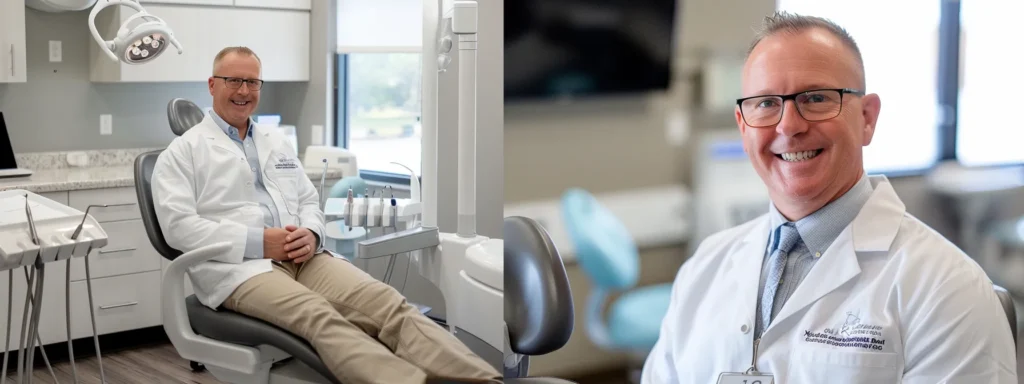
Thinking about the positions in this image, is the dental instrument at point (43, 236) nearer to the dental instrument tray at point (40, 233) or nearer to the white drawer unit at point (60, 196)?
the dental instrument tray at point (40, 233)

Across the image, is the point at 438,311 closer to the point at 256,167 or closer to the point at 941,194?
the point at 256,167

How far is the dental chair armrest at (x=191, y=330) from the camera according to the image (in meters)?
2.20

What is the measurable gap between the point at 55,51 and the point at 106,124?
34cm

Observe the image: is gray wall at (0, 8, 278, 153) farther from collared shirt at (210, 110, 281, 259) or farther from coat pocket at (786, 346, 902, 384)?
coat pocket at (786, 346, 902, 384)

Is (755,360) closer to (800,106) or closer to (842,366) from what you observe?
(842,366)

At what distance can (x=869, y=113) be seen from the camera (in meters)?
0.89

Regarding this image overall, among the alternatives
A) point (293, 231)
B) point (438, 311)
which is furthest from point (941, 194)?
point (293, 231)

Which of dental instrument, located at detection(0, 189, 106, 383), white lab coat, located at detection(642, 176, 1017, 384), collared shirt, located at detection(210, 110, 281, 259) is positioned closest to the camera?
white lab coat, located at detection(642, 176, 1017, 384)

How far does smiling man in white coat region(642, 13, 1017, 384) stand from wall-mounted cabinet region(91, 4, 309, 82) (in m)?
3.07

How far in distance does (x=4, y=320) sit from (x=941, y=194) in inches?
114

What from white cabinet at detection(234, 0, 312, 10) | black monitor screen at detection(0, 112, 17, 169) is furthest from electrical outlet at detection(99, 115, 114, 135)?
white cabinet at detection(234, 0, 312, 10)

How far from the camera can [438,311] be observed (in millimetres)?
2416

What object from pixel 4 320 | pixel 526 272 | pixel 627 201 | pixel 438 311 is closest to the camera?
pixel 627 201

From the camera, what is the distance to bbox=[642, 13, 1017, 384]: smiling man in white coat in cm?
85
